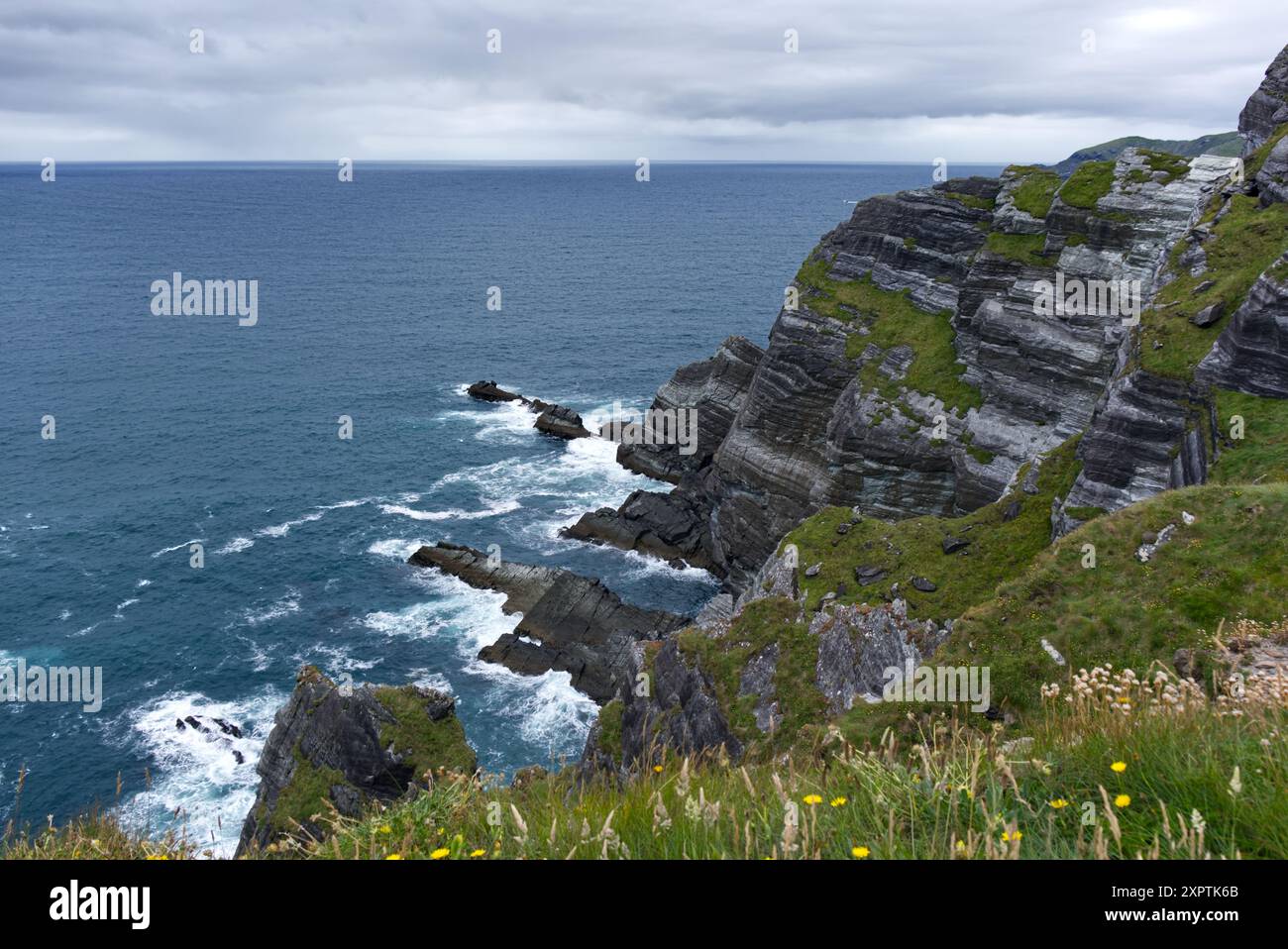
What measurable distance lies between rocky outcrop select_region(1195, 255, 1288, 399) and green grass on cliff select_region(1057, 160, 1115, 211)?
26383 millimetres

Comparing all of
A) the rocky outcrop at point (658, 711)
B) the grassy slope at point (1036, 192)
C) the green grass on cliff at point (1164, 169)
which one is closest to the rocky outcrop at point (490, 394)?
the grassy slope at point (1036, 192)

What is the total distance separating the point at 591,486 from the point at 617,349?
45.5 m

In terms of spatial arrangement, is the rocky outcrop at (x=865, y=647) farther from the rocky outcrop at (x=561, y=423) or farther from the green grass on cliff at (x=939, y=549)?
the rocky outcrop at (x=561, y=423)

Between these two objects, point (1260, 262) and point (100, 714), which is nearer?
point (1260, 262)

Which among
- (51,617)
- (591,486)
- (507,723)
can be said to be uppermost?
(591,486)

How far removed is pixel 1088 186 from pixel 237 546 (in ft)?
230

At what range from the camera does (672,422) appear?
278ft

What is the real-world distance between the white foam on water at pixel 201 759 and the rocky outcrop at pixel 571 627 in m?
14.7

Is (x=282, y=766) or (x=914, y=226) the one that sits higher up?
(x=914, y=226)

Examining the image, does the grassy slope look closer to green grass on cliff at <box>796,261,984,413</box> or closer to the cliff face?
the cliff face

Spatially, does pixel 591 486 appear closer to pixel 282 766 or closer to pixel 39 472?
pixel 282 766
